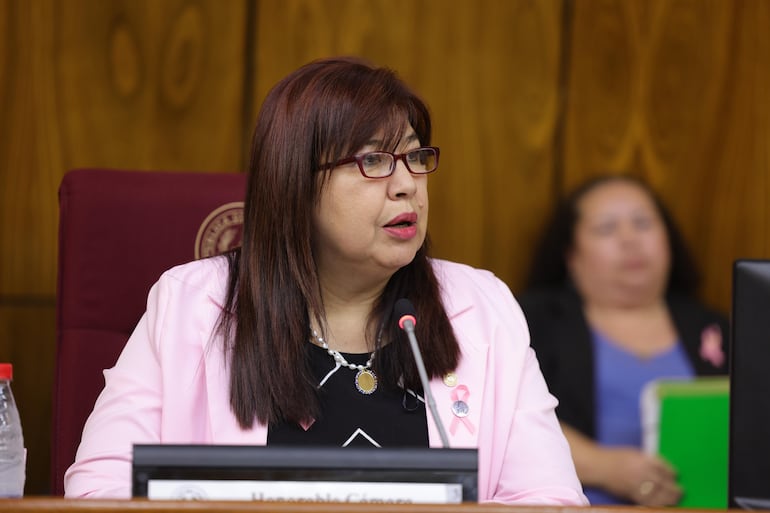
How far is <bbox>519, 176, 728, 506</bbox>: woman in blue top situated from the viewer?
289cm

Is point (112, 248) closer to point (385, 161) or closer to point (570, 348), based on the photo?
point (385, 161)

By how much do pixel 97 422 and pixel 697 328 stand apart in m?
1.95

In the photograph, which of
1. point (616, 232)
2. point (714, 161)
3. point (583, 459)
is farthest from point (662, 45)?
point (583, 459)

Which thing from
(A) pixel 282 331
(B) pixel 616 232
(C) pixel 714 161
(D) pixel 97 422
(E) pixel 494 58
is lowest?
(D) pixel 97 422

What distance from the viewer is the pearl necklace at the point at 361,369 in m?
1.80

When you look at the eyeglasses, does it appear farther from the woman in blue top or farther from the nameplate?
the woman in blue top

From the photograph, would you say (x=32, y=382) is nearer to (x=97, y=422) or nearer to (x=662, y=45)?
(x=97, y=422)

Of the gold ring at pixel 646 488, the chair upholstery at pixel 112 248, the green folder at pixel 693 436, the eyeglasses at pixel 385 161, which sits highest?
the eyeglasses at pixel 385 161

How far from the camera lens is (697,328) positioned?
10.1 feet

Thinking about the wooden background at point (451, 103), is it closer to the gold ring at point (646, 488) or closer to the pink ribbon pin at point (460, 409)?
the gold ring at point (646, 488)

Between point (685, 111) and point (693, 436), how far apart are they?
106cm

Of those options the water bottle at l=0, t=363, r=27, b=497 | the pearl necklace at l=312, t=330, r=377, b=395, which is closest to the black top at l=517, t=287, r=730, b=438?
the pearl necklace at l=312, t=330, r=377, b=395

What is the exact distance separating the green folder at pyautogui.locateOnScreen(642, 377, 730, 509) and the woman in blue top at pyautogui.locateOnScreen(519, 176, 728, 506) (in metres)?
0.05

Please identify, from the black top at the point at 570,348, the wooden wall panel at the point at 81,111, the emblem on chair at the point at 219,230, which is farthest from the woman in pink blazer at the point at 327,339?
the wooden wall panel at the point at 81,111
